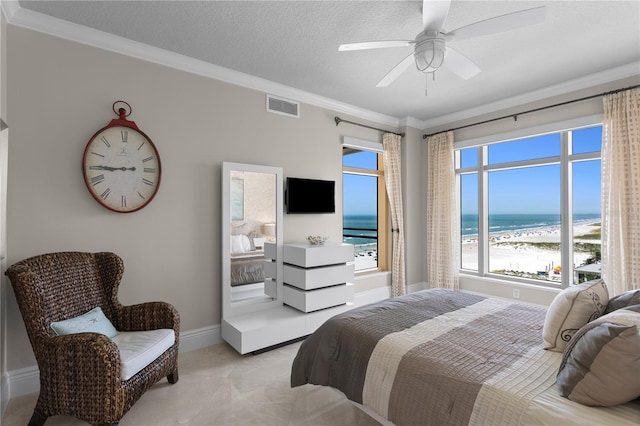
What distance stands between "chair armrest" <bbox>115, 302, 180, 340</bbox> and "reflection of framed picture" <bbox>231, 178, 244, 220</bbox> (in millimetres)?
1124

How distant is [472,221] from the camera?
4.54 metres

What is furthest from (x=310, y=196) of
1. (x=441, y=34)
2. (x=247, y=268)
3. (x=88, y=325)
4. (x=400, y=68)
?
(x=88, y=325)

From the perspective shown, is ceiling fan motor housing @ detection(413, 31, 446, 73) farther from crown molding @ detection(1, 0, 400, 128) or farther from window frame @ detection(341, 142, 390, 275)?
window frame @ detection(341, 142, 390, 275)

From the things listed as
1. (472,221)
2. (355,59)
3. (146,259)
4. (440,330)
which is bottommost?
(440,330)

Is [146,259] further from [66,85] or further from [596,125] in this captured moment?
[596,125]

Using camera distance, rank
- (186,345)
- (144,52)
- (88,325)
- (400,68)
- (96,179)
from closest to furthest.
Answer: (88,325), (400,68), (96,179), (144,52), (186,345)

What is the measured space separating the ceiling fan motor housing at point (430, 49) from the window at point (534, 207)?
2.55 metres

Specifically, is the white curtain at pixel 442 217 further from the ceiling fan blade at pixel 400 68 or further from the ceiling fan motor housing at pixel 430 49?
the ceiling fan motor housing at pixel 430 49

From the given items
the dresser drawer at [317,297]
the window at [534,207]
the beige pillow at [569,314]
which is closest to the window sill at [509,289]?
the window at [534,207]

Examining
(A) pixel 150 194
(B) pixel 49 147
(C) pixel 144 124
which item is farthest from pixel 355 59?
(B) pixel 49 147

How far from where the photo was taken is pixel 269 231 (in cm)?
343

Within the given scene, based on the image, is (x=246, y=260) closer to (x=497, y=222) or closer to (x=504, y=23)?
(x=504, y=23)

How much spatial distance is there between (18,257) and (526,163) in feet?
17.0

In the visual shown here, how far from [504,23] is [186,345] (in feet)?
11.5
